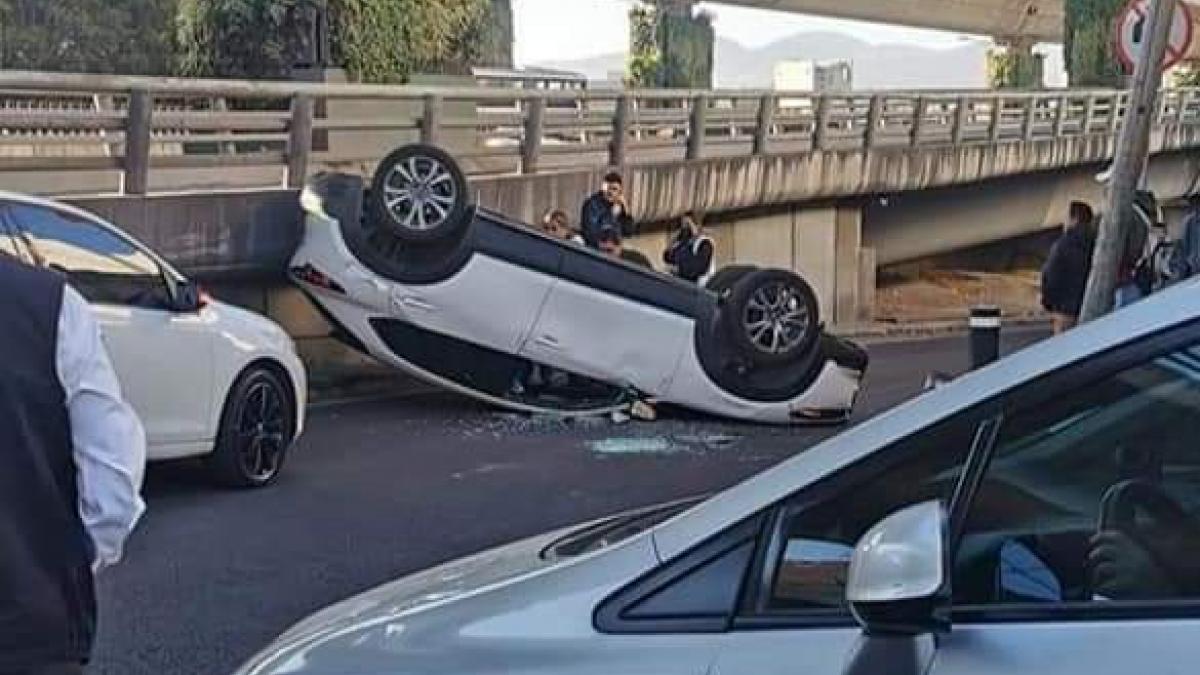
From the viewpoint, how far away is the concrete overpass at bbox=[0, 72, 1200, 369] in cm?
1255

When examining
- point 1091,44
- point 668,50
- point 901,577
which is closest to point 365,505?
point 901,577

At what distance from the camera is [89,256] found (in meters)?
8.30

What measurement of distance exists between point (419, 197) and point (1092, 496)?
9949 mm

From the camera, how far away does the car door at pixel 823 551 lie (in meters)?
2.46

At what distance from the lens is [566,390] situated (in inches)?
504

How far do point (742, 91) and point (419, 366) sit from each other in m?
12.9

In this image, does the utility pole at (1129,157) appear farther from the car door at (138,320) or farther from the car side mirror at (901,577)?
the car side mirror at (901,577)

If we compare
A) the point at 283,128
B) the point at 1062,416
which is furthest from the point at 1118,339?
the point at 283,128

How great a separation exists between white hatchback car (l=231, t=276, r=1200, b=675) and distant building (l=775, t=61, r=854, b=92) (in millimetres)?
62552

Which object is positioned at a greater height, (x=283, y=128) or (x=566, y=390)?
(x=283, y=128)

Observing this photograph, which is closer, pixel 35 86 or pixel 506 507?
pixel 506 507

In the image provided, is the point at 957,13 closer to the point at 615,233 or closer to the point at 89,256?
the point at 615,233

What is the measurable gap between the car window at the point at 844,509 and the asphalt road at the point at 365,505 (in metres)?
3.73

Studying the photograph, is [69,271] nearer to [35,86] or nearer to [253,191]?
[35,86]
